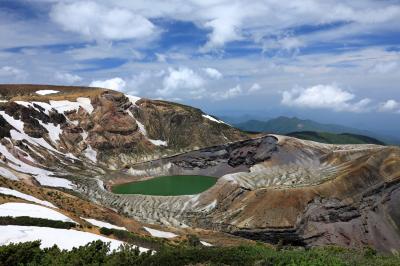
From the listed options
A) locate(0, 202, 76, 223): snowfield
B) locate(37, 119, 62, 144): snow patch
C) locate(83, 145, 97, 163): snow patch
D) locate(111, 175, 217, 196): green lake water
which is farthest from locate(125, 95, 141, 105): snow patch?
locate(0, 202, 76, 223): snowfield

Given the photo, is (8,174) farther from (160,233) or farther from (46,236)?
(46,236)

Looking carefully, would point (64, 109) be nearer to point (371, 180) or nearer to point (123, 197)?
point (123, 197)

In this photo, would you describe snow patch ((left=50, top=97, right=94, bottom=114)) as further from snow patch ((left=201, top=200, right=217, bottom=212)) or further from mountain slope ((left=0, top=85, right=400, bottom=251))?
snow patch ((left=201, top=200, right=217, bottom=212))

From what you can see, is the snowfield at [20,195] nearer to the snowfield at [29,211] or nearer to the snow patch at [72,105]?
the snowfield at [29,211]

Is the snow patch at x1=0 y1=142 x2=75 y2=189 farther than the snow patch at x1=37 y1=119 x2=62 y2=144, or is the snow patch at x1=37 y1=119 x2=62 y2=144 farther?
the snow patch at x1=37 y1=119 x2=62 y2=144

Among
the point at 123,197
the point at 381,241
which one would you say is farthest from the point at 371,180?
the point at 123,197
